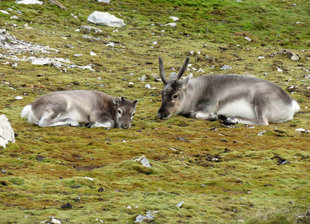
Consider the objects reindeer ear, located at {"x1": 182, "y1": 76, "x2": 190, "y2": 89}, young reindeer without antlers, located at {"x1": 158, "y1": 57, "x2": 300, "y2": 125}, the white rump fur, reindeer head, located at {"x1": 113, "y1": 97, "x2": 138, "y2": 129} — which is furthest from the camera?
reindeer ear, located at {"x1": 182, "y1": 76, "x2": 190, "y2": 89}

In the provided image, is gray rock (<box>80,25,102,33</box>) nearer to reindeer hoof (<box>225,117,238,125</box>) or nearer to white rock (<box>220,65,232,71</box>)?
white rock (<box>220,65,232,71</box>)

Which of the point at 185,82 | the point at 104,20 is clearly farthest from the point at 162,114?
the point at 104,20

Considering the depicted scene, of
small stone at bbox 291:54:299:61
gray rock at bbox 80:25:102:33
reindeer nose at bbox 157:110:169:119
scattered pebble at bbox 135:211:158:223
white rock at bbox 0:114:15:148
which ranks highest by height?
scattered pebble at bbox 135:211:158:223

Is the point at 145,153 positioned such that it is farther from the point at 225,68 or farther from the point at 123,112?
the point at 225,68

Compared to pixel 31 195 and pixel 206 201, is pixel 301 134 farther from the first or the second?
pixel 31 195

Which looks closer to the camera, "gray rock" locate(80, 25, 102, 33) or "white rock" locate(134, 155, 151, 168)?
"white rock" locate(134, 155, 151, 168)

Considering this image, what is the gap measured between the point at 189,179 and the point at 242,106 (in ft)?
27.4

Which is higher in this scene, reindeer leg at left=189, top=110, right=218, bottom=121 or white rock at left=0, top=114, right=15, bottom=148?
white rock at left=0, top=114, right=15, bottom=148

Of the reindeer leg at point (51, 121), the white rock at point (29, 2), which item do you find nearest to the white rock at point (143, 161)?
the reindeer leg at point (51, 121)

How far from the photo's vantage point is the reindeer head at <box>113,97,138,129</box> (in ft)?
55.5

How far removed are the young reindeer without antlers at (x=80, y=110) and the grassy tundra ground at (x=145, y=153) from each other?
454 millimetres

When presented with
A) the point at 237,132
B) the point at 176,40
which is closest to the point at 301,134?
the point at 237,132

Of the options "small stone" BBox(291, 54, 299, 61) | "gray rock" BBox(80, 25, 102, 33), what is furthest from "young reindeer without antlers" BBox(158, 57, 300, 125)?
"gray rock" BBox(80, 25, 102, 33)

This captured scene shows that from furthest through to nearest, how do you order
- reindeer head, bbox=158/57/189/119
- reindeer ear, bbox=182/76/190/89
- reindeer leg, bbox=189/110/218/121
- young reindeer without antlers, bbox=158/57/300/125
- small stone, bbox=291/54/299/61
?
small stone, bbox=291/54/299/61 → reindeer ear, bbox=182/76/190/89 → reindeer head, bbox=158/57/189/119 → reindeer leg, bbox=189/110/218/121 → young reindeer without antlers, bbox=158/57/300/125
